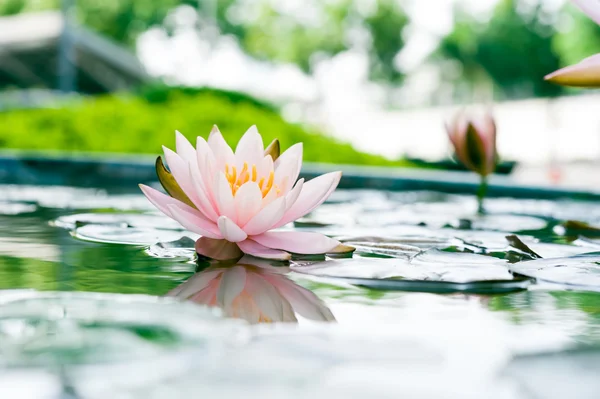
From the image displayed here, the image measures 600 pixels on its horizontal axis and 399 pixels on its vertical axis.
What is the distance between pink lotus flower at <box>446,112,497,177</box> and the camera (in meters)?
1.54

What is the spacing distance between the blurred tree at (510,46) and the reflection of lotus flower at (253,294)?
30.2 metres

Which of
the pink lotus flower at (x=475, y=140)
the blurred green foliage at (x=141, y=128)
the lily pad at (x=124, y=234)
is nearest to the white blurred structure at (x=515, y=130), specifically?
the blurred green foliage at (x=141, y=128)

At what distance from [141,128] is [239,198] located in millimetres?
4655

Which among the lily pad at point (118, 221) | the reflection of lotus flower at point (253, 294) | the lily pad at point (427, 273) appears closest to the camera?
the reflection of lotus flower at point (253, 294)

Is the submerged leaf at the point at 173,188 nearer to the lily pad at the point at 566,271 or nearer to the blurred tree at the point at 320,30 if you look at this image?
the lily pad at the point at 566,271

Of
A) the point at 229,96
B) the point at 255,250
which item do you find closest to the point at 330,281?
the point at 255,250

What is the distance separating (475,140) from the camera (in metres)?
1.56

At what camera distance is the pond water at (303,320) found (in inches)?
16.6

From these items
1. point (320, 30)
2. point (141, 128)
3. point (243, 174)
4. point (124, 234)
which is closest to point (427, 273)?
point (243, 174)

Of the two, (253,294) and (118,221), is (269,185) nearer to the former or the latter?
(253,294)

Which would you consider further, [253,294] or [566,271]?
[566,271]

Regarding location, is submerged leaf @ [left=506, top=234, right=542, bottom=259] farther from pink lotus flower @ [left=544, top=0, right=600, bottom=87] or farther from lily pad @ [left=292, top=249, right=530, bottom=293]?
pink lotus flower @ [left=544, top=0, right=600, bottom=87]

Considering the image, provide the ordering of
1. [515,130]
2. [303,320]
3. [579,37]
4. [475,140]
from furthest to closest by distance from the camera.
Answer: [515,130], [579,37], [475,140], [303,320]

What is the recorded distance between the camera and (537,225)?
145cm
